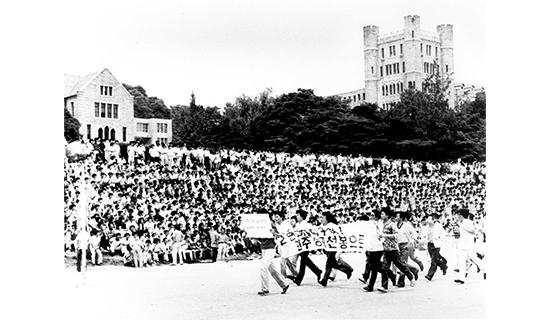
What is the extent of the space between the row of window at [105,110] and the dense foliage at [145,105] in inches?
22.1

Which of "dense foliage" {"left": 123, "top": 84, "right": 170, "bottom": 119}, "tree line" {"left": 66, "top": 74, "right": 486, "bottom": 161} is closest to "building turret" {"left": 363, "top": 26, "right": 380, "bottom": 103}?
"tree line" {"left": 66, "top": 74, "right": 486, "bottom": 161}

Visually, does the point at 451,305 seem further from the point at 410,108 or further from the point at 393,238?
the point at 410,108

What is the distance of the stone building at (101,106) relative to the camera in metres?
16.5

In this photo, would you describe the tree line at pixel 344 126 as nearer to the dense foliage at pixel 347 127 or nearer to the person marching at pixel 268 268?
the dense foliage at pixel 347 127

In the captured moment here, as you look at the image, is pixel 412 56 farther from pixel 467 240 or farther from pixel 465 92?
pixel 467 240

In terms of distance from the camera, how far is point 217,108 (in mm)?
20922

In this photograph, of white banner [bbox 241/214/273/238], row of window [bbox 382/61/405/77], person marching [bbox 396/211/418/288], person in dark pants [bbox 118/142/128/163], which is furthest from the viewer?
row of window [bbox 382/61/405/77]

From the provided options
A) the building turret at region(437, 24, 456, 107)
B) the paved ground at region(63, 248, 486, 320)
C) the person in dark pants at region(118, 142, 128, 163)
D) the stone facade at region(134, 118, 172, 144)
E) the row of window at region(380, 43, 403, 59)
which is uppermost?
the row of window at region(380, 43, 403, 59)

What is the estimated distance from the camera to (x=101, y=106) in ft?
58.4

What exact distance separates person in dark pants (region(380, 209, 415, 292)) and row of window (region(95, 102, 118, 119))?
733cm

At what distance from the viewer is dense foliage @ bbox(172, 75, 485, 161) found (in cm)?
2170

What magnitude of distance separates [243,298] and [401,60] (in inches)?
572

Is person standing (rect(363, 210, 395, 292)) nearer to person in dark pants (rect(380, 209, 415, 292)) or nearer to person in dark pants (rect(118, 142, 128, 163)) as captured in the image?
person in dark pants (rect(380, 209, 415, 292))
